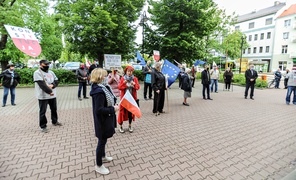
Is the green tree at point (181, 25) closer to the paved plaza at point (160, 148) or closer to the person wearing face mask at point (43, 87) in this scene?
the paved plaza at point (160, 148)

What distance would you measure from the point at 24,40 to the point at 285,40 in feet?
164

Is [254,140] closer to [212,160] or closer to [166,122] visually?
[212,160]

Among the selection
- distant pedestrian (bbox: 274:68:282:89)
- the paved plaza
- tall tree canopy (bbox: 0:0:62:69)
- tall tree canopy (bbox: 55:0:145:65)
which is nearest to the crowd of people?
the paved plaza

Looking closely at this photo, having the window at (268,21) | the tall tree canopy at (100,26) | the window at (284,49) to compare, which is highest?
the window at (268,21)

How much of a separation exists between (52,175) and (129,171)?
1320 millimetres

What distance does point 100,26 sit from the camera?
13914mm

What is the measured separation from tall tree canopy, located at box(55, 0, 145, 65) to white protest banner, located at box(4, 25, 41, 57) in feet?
29.7

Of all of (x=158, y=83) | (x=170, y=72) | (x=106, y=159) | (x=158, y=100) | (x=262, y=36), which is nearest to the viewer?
(x=106, y=159)

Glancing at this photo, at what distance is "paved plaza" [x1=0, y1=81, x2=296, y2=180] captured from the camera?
3.25 meters

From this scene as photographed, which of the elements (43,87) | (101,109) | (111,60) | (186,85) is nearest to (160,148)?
(101,109)

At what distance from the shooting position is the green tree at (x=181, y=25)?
1591cm

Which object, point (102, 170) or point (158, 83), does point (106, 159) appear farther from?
point (158, 83)

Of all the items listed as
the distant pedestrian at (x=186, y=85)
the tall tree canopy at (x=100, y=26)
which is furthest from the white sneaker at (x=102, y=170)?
the tall tree canopy at (x=100, y=26)

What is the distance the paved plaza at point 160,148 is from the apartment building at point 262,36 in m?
43.3
